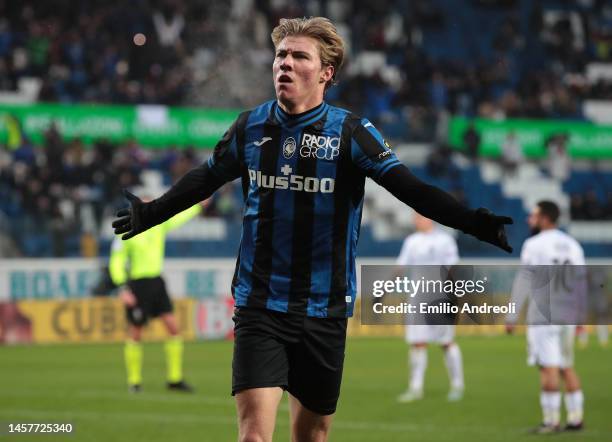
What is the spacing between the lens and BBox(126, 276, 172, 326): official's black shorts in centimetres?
1364

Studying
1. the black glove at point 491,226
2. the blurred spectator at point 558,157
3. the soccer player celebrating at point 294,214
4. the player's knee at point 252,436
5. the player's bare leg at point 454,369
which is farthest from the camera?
the blurred spectator at point 558,157

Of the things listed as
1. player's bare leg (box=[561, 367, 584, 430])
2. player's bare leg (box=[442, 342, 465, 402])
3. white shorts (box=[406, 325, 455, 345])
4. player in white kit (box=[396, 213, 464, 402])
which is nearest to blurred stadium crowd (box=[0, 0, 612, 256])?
player in white kit (box=[396, 213, 464, 402])

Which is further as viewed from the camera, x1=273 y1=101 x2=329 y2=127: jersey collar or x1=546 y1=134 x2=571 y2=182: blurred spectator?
x1=546 y1=134 x2=571 y2=182: blurred spectator

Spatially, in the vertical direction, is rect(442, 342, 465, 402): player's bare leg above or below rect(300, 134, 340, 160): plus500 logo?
below

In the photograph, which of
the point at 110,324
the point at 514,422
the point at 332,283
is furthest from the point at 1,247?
the point at 332,283

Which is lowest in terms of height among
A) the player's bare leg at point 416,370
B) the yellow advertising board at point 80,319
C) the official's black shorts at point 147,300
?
the yellow advertising board at point 80,319

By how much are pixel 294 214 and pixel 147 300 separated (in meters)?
9.12

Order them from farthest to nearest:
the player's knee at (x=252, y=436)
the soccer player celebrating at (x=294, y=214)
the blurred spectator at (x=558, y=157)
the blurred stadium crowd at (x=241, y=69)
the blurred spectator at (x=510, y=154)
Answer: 1. the blurred spectator at (x=558, y=157)
2. the blurred spectator at (x=510, y=154)
3. the blurred stadium crowd at (x=241, y=69)
4. the soccer player celebrating at (x=294, y=214)
5. the player's knee at (x=252, y=436)

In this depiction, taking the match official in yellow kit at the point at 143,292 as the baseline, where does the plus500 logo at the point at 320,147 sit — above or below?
above

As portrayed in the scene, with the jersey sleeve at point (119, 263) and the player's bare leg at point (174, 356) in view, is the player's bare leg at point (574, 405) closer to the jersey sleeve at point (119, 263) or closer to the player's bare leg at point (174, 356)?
the player's bare leg at point (174, 356)

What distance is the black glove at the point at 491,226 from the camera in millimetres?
4430

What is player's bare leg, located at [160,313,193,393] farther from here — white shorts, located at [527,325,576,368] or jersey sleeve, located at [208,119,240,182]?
jersey sleeve, located at [208,119,240,182]

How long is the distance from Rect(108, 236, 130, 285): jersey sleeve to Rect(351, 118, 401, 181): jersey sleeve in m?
9.15

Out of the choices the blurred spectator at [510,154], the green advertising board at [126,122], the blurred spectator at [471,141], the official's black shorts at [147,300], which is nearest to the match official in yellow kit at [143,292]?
the official's black shorts at [147,300]
